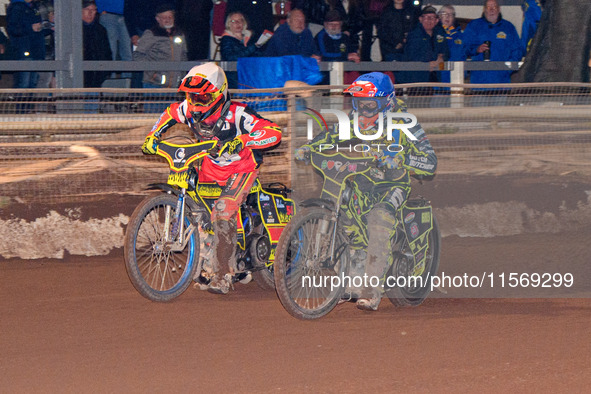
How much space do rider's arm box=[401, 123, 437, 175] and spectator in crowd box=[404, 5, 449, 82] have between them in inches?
241

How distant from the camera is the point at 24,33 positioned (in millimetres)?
11945

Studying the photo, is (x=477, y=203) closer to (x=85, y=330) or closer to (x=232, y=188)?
(x=232, y=188)

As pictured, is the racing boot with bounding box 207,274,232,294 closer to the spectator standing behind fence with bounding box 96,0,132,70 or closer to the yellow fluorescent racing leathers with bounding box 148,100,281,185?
the yellow fluorescent racing leathers with bounding box 148,100,281,185

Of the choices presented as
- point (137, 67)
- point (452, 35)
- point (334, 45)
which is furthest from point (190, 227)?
point (452, 35)

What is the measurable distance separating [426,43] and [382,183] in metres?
6.41

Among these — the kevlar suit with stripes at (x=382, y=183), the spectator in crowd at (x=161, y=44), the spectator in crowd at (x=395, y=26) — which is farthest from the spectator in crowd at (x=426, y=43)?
the kevlar suit with stripes at (x=382, y=183)

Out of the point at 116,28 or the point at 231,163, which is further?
the point at 116,28

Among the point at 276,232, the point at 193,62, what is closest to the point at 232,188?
the point at 276,232

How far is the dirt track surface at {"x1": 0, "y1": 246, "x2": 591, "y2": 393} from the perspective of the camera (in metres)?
5.45

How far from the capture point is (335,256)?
6.98m

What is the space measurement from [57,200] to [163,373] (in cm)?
486

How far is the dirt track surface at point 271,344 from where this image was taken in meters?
5.45

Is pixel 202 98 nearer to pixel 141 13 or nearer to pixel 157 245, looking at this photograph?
pixel 157 245

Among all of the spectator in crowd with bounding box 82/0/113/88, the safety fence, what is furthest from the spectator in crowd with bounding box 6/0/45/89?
the safety fence
